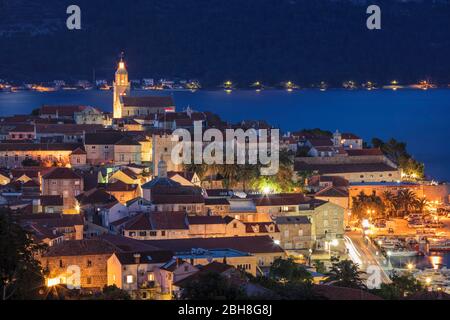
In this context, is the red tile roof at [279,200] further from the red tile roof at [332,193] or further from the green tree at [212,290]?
the green tree at [212,290]

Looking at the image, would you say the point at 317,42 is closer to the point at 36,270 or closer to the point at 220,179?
the point at 220,179

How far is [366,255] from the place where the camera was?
2388 cm

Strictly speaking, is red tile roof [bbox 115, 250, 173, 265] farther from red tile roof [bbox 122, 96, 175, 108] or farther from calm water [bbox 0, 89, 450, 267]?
calm water [bbox 0, 89, 450, 267]

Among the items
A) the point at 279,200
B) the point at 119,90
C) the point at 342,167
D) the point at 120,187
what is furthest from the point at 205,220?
the point at 119,90

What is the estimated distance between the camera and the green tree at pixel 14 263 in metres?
12.9

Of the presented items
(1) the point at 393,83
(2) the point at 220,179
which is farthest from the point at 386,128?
(1) the point at 393,83

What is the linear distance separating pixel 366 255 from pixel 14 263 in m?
11.9

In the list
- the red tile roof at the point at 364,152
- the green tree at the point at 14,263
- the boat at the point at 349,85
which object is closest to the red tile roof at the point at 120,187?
the red tile roof at the point at 364,152

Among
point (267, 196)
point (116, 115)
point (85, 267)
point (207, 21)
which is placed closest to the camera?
point (85, 267)

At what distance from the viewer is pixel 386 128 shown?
6406 centimetres

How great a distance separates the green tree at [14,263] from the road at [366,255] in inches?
336

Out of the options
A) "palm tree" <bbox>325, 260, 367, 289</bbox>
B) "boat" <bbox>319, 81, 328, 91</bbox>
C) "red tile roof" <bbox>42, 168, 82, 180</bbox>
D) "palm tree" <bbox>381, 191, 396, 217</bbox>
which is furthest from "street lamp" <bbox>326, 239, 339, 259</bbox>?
"boat" <bbox>319, 81, 328, 91</bbox>

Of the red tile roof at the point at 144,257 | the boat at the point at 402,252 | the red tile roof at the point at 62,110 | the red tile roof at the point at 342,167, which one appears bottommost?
the boat at the point at 402,252

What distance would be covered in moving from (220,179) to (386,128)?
125 ft
